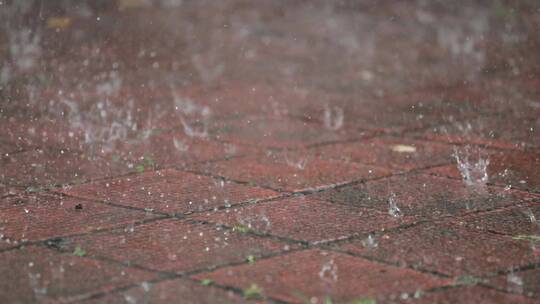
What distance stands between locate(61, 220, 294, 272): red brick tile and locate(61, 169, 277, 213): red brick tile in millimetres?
261

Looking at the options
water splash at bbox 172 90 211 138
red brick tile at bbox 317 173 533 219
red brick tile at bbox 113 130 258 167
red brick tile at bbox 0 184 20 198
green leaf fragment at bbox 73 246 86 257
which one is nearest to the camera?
green leaf fragment at bbox 73 246 86 257

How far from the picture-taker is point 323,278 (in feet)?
9.07

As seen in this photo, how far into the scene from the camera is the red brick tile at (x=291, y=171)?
3.88m

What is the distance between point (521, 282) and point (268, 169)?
1.54m

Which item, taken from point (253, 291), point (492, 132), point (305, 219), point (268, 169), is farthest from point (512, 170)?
point (253, 291)

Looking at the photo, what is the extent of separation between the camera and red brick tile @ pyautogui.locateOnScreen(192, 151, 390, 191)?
12.7 feet

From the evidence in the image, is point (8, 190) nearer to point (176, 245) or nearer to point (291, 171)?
point (176, 245)

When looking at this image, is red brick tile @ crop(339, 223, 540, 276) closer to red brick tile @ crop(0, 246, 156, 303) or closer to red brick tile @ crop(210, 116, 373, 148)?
red brick tile @ crop(0, 246, 156, 303)

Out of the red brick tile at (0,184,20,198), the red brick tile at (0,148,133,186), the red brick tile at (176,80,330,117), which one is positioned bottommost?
the red brick tile at (176,80,330,117)

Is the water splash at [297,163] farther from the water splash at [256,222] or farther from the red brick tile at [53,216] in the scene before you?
the red brick tile at [53,216]

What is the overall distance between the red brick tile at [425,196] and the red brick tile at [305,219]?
0.11 meters

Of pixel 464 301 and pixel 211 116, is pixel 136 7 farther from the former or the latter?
pixel 464 301

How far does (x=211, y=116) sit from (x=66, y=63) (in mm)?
1825

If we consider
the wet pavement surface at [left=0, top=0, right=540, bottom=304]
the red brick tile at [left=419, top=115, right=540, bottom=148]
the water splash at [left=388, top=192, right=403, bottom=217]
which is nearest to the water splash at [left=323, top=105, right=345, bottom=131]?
the wet pavement surface at [left=0, top=0, right=540, bottom=304]
